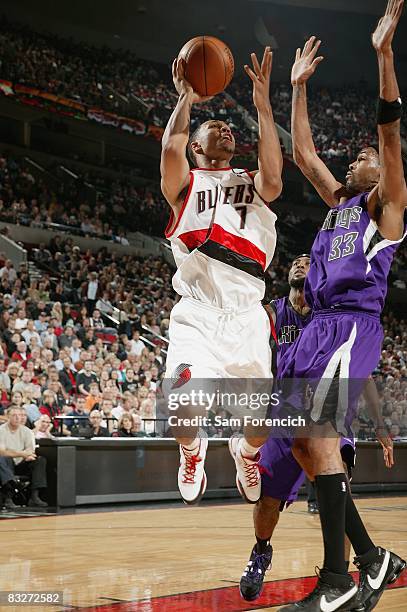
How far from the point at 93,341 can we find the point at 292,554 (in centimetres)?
764

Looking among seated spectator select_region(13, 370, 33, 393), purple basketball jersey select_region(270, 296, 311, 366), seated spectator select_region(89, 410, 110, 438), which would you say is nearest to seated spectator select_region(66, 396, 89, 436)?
seated spectator select_region(89, 410, 110, 438)

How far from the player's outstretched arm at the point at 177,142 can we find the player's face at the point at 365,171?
897 mm

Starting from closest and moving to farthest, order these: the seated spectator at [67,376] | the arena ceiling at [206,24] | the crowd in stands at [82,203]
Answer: the seated spectator at [67,376] → the crowd in stands at [82,203] → the arena ceiling at [206,24]

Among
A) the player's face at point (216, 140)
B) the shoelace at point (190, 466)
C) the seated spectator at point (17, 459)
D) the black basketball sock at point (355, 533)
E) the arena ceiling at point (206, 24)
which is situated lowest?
the seated spectator at point (17, 459)

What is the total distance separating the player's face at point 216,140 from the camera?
3.89 m

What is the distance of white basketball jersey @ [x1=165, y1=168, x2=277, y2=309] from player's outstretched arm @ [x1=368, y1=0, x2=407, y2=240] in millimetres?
576

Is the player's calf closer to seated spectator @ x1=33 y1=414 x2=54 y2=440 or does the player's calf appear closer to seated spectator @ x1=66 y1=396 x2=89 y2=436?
seated spectator @ x1=33 y1=414 x2=54 y2=440

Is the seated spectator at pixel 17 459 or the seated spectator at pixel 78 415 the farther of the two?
the seated spectator at pixel 78 415

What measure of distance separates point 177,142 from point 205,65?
1.34 feet

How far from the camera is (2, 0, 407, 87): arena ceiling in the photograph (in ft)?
81.8

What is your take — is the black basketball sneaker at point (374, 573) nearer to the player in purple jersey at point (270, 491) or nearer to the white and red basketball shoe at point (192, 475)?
the player in purple jersey at point (270, 491)

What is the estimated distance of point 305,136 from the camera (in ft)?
14.3

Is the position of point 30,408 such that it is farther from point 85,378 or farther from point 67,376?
point 85,378

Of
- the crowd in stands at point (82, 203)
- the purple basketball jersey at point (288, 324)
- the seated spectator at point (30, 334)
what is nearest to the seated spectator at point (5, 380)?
the seated spectator at point (30, 334)
